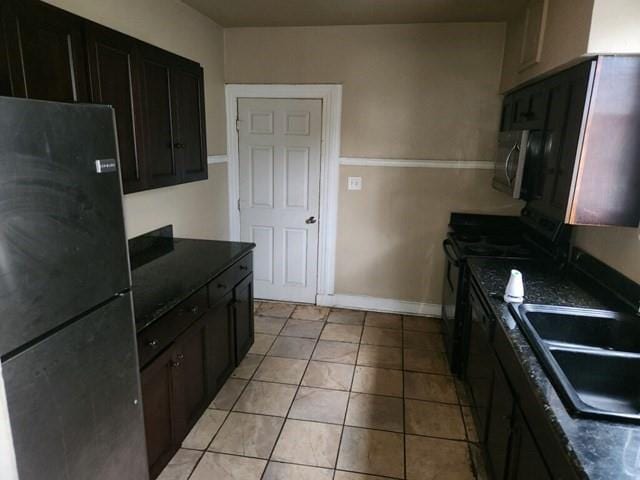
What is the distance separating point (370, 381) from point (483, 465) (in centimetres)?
92

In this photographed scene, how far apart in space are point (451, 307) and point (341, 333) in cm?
100

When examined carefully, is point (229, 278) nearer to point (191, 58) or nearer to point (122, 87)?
point (122, 87)

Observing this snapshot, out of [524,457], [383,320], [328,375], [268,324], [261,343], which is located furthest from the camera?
[383,320]

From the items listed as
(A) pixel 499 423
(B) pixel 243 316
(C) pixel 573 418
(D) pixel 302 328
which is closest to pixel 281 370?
(B) pixel 243 316

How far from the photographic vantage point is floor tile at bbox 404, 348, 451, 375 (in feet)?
10.2

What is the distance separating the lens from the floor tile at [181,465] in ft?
6.83

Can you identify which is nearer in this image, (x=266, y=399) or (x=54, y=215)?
(x=54, y=215)

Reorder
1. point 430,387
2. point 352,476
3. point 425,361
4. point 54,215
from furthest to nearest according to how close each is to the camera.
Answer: point 425,361 → point 430,387 → point 352,476 → point 54,215

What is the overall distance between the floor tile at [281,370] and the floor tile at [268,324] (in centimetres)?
47

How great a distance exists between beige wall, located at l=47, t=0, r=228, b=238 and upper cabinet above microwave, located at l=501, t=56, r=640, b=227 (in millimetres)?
2113

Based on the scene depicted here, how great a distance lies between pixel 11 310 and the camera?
103 centimetres

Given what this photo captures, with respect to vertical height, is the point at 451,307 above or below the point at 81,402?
below

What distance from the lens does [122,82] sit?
2.01 m

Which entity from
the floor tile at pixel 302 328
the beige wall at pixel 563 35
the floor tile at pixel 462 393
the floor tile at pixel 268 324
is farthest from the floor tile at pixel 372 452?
the beige wall at pixel 563 35
